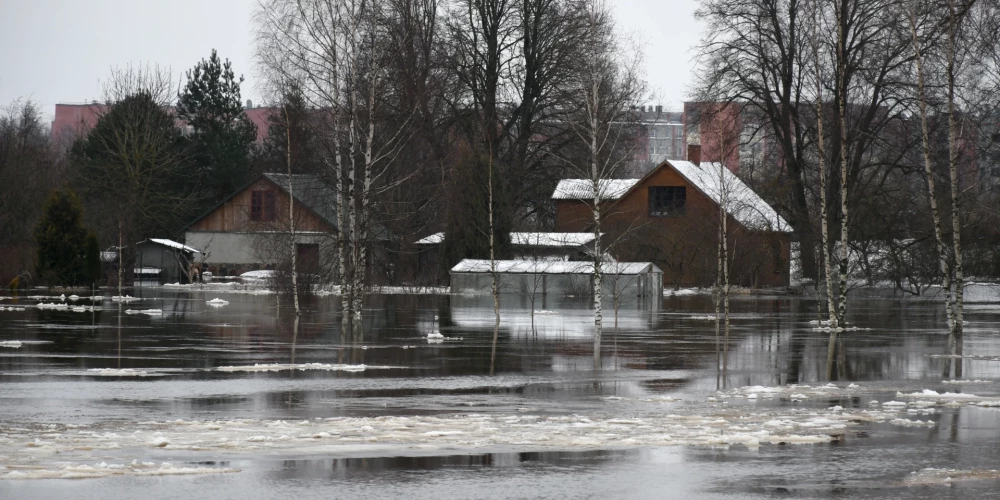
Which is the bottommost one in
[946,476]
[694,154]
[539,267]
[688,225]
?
[946,476]

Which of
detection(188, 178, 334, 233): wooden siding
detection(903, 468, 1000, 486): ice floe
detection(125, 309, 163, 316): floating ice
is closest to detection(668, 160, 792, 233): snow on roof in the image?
detection(188, 178, 334, 233): wooden siding

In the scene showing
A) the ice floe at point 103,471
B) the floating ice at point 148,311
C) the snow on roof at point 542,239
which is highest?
the snow on roof at point 542,239

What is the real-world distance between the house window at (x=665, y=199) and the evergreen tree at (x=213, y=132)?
33.0 m

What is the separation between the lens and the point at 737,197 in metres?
70.3

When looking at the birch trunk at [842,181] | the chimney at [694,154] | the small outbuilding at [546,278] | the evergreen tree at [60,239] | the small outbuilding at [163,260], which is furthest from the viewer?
the chimney at [694,154]

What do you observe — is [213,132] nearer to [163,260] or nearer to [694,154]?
[163,260]

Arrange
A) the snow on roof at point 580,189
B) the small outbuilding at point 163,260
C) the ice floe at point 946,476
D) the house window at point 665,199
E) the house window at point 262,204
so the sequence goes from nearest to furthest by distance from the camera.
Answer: the ice floe at point 946,476 → the snow on roof at point 580,189 → the small outbuilding at point 163,260 → the house window at point 665,199 → the house window at point 262,204

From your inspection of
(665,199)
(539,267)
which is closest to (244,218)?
(665,199)

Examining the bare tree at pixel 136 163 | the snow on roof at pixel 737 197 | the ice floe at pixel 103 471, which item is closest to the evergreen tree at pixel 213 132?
the bare tree at pixel 136 163

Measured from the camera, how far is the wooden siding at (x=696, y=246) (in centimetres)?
6556

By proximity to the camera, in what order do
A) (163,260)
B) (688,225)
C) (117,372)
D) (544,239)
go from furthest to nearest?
1. (163,260)
2. (688,225)
3. (544,239)
4. (117,372)

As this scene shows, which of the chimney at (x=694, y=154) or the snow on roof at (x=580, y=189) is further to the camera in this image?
the chimney at (x=694, y=154)

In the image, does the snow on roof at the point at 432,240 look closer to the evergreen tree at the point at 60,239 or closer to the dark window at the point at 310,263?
the dark window at the point at 310,263

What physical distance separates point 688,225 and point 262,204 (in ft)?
101
